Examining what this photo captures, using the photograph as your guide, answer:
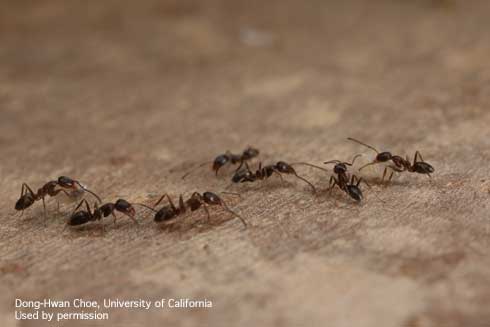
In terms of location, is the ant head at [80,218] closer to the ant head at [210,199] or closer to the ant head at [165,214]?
the ant head at [165,214]

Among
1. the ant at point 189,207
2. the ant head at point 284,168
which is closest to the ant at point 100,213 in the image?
the ant at point 189,207

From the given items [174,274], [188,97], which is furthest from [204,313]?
[188,97]

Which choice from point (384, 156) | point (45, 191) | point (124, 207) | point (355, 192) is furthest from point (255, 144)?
point (45, 191)

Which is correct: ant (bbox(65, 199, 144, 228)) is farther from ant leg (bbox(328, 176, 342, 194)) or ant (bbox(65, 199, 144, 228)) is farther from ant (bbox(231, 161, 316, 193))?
ant leg (bbox(328, 176, 342, 194))

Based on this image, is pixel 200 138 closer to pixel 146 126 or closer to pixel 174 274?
pixel 146 126

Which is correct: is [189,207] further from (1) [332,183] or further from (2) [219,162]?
(1) [332,183]

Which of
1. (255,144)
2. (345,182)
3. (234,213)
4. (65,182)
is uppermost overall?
(255,144)

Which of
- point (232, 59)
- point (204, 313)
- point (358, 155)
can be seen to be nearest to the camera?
point (204, 313)
